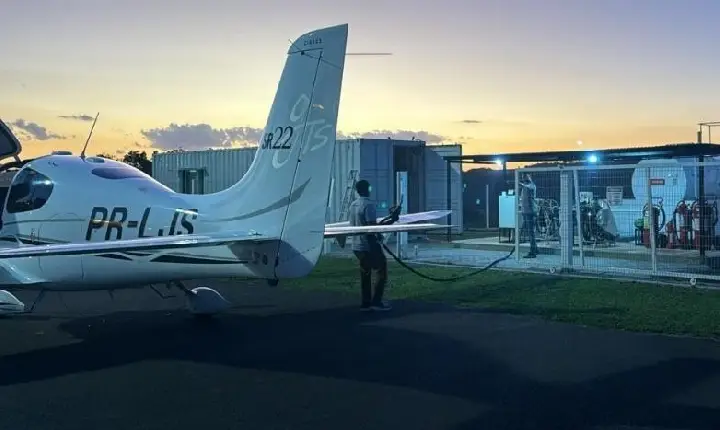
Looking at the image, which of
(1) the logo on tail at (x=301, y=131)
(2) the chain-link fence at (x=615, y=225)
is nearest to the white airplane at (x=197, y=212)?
(1) the logo on tail at (x=301, y=131)

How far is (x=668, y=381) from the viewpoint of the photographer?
645 centimetres

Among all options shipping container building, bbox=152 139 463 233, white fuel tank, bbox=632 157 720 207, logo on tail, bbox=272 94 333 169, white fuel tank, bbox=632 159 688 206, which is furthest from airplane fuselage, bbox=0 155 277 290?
shipping container building, bbox=152 139 463 233

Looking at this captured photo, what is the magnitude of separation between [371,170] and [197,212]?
13.3m

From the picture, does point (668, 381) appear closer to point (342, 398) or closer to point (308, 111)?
point (342, 398)

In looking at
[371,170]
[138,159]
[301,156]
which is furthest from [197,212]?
[138,159]

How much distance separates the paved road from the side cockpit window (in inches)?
62.5

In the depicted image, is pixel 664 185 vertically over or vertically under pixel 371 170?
under

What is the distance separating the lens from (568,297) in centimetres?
1122

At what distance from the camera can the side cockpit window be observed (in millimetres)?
9547

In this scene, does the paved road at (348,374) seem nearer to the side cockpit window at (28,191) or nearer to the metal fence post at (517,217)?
the side cockpit window at (28,191)

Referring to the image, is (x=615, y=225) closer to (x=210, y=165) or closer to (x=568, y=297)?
(x=568, y=297)

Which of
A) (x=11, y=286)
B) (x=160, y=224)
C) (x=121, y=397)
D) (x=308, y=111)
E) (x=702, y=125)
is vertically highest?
(x=702, y=125)

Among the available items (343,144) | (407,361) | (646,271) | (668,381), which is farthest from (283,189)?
(343,144)

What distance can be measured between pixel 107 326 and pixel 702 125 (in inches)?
704
